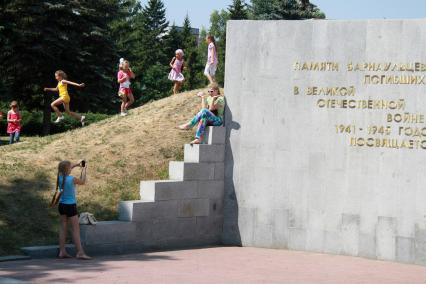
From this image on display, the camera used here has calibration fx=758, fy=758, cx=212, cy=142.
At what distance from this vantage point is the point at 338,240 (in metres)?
14.5

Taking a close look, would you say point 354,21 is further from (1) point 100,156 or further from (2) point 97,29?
(2) point 97,29

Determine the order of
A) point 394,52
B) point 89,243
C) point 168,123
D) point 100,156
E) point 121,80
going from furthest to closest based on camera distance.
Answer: point 121,80
point 168,123
point 100,156
point 394,52
point 89,243

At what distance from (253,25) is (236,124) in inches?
80.8

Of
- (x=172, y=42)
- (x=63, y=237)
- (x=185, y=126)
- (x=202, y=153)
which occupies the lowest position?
(x=63, y=237)

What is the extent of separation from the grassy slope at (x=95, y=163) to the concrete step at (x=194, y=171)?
99cm

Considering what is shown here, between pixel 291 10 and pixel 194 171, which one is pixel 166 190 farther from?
pixel 291 10

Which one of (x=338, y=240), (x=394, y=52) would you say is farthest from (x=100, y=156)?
(x=394, y=52)

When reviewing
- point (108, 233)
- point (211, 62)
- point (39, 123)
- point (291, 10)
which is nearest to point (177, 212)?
point (108, 233)

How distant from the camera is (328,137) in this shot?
14734 mm

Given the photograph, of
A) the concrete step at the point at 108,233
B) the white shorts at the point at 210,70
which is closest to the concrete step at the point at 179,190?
the concrete step at the point at 108,233

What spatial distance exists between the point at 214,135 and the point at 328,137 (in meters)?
2.31

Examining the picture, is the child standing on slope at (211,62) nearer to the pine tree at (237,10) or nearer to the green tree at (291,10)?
the green tree at (291,10)

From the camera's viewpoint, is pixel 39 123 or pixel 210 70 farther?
pixel 39 123

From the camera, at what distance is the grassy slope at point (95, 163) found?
1384cm
